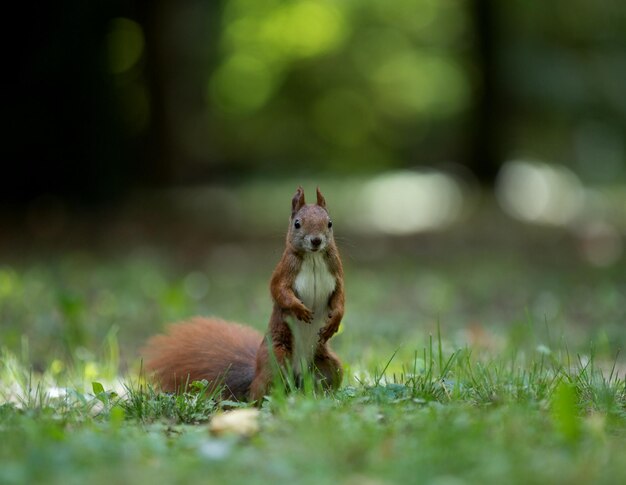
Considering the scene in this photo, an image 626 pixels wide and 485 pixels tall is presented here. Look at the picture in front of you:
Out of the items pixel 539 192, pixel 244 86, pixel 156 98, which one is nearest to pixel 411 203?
pixel 539 192

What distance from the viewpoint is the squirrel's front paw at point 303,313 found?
3531mm

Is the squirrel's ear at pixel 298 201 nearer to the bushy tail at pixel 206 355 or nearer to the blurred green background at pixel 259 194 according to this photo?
the bushy tail at pixel 206 355

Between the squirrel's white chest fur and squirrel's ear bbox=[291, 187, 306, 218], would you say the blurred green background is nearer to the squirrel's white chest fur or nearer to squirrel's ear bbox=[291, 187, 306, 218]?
the squirrel's white chest fur

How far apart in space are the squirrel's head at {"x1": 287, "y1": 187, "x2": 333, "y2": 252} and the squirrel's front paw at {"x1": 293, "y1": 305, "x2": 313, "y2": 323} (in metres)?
0.21

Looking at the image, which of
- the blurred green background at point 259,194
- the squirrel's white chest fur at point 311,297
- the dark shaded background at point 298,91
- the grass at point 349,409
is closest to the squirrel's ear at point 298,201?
the squirrel's white chest fur at point 311,297

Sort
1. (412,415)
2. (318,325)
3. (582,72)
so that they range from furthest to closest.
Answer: (582,72) → (318,325) → (412,415)

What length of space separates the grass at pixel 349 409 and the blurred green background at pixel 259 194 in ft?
0.20

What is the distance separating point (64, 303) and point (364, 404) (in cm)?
256

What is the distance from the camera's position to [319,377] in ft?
12.1

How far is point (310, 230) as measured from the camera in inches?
140

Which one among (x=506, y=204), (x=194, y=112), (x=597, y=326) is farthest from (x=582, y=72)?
(x=597, y=326)

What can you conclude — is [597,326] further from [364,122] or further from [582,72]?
[364,122]

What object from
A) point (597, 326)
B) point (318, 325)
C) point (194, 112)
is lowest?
point (597, 326)

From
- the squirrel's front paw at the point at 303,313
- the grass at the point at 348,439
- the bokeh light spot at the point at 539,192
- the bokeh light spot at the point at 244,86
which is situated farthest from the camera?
the bokeh light spot at the point at 244,86
